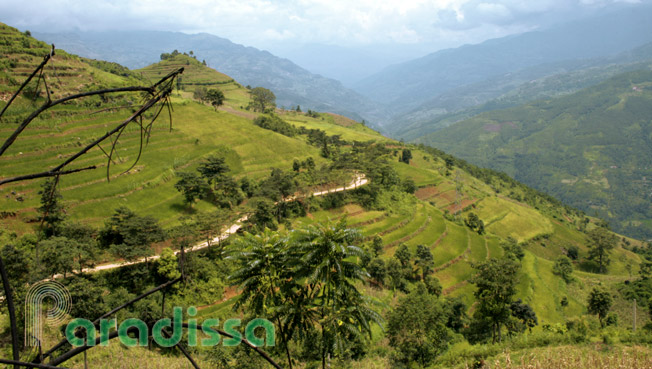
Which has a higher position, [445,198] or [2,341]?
[2,341]

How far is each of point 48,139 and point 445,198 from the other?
7451cm

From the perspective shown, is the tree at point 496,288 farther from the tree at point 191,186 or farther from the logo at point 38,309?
the tree at point 191,186

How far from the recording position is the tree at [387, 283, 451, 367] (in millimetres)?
27359

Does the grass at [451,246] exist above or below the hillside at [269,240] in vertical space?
below

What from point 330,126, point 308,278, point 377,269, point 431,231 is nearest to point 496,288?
point 377,269

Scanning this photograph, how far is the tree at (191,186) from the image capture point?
1705 inches

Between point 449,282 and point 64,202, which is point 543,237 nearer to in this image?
point 449,282

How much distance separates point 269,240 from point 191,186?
32.0 meters

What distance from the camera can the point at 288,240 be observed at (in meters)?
15.3

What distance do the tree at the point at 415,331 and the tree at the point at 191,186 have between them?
94.9 feet

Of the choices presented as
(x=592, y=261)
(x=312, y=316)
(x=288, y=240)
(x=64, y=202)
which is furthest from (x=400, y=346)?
(x=592, y=261)

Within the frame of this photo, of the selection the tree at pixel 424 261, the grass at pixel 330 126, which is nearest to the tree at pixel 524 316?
the tree at pixel 424 261

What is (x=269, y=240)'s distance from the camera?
15164 millimetres

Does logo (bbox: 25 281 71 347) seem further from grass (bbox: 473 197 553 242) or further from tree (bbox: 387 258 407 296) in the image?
grass (bbox: 473 197 553 242)
